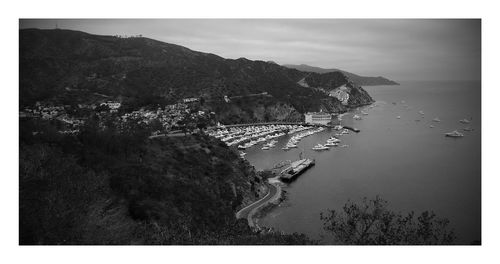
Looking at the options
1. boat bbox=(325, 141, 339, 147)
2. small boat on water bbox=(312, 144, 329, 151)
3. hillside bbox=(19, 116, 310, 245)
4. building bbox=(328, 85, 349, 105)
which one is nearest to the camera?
hillside bbox=(19, 116, 310, 245)

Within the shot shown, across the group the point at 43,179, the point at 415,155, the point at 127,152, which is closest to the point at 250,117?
the point at 415,155

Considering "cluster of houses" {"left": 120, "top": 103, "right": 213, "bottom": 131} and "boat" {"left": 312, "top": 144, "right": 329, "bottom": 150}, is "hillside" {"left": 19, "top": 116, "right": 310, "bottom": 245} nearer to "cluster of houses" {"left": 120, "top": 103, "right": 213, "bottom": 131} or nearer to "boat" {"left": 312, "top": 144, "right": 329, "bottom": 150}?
"cluster of houses" {"left": 120, "top": 103, "right": 213, "bottom": 131}

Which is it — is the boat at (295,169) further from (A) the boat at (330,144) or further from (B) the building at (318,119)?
(B) the building at (318,119)

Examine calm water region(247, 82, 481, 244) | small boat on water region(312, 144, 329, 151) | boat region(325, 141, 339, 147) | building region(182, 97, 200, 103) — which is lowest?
calm water region(247, 82, 481, 244)

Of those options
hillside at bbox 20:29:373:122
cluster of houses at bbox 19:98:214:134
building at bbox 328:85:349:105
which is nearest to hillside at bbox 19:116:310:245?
cluster of houses at bbox 19:98:214:134

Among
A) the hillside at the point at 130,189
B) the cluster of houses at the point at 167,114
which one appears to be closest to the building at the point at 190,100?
the cluster of houses at the point at 167,114

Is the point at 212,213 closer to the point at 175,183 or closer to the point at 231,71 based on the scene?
the point at 175,183

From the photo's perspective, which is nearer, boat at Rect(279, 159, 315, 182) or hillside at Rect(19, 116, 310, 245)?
hillside at Rect(19, 116, 310, 245)
